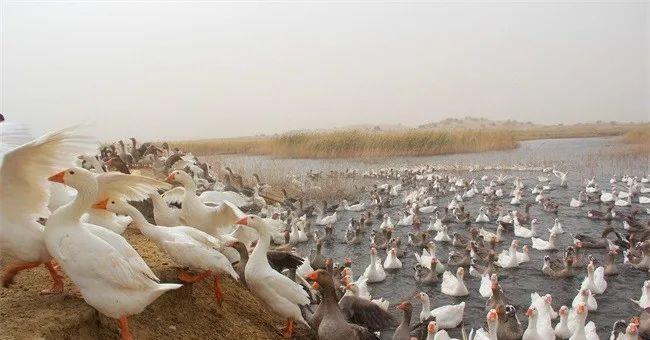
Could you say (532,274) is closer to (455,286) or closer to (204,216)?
(455,286)

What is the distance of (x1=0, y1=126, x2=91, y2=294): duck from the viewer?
3.92m

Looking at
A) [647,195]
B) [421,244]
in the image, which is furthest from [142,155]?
[647,195]

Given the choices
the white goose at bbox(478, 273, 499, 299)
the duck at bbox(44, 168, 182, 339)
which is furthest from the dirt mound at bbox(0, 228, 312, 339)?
the white goose at bbox(478, 273, 499, 299)

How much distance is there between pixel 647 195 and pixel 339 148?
53.6 feet

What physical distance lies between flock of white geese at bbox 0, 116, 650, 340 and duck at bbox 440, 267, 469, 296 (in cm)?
2

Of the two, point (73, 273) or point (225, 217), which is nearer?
point (73, 273)

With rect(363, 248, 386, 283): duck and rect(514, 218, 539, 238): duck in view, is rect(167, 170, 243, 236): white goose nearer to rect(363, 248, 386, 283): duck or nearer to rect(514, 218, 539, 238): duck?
rect(363, 248, 386, 283): duck

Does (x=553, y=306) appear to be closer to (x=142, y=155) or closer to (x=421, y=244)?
(x=421, y=244)

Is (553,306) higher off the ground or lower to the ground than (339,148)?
lower

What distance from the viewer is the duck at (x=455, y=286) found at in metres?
8.94

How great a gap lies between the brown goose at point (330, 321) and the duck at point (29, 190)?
2.61m

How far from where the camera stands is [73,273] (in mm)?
3887

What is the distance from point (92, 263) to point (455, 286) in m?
6.56

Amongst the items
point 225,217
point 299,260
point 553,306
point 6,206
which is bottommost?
point 553,306
